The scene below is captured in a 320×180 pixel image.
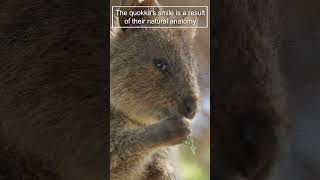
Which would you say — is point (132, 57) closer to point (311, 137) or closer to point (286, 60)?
point (286, 60)

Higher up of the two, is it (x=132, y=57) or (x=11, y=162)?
(x=132, y=57)

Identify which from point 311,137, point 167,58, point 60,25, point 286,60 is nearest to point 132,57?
point 167,58

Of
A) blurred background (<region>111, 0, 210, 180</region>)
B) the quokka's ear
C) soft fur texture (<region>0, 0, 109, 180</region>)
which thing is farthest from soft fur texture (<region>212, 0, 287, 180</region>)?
soft fur texture (<region>0, 0, 109, 180</region>)

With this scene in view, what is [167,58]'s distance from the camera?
2.45m

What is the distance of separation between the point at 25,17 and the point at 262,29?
1042 millimetres

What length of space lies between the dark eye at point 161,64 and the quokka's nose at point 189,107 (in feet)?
0.50

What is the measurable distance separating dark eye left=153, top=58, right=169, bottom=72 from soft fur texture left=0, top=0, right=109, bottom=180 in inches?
8.6

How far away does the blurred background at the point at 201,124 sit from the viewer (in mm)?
2467

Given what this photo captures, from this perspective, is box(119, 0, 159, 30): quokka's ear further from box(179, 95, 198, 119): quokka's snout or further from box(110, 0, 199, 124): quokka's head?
box(179, 95, 198, 119): quokka's snout

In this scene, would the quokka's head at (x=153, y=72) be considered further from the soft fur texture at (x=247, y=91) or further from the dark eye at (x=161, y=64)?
the soft fur texture at (x=247, y=91)

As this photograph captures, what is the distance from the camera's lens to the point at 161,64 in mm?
2457

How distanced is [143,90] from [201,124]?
11.5 inches

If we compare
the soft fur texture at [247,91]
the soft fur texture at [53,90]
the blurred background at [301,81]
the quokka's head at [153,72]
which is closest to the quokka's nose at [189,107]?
the quokka's head at [153,72]

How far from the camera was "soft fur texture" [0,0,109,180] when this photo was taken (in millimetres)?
2453
